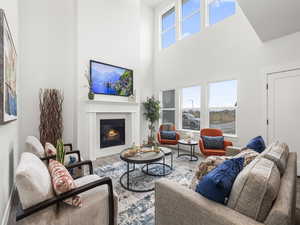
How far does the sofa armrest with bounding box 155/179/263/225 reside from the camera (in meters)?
0.85

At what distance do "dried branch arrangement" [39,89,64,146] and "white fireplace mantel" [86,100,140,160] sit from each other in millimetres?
668

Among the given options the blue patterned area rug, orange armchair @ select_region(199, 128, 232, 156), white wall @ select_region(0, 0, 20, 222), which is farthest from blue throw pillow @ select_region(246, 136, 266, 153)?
white wall @ select_region(0, 0, 20, 222)

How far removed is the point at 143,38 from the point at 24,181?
577cm

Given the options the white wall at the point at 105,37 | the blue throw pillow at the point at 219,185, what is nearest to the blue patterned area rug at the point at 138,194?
the blue throw pillow at the point at 219,185

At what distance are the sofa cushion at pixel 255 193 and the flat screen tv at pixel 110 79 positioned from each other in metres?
3.81

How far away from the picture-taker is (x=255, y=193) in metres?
0.86

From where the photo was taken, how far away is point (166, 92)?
5.64 metres

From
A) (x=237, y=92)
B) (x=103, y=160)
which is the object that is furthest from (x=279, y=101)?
(x=103, y=160)

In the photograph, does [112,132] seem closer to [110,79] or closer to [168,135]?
[110,79]

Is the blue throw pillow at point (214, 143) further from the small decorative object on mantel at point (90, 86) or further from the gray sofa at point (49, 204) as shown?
the small decorative object on mantel at point (90, 86)

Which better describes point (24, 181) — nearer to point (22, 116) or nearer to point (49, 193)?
point (49, 193)

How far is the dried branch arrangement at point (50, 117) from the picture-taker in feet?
10.9

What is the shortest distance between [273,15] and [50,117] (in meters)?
4.75

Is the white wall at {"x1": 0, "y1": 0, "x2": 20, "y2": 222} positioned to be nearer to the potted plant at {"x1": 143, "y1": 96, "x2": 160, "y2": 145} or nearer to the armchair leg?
the armchair leg
